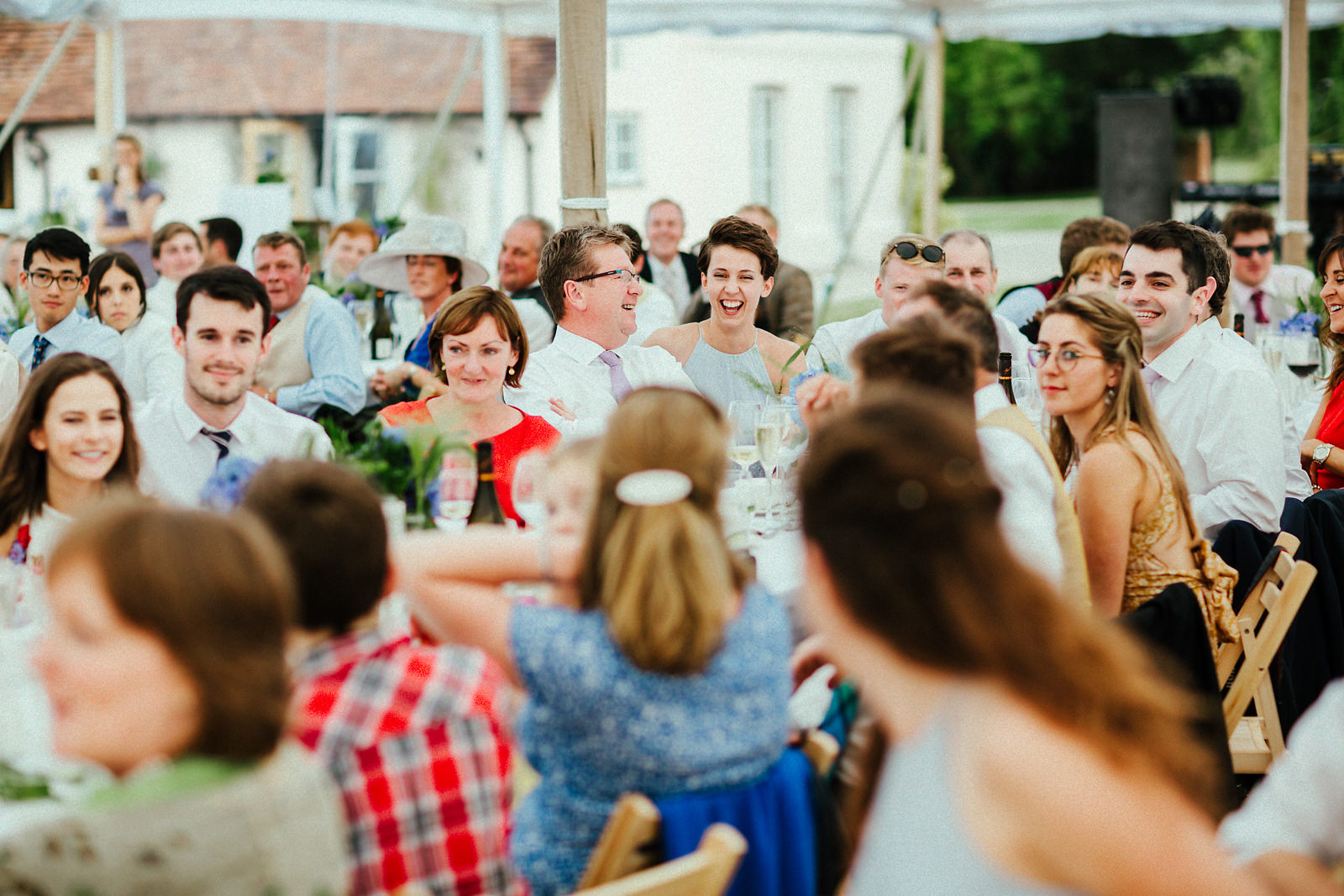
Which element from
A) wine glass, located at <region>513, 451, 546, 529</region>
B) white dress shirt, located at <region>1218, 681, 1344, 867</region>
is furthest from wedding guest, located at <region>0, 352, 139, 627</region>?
white dress shirt, located at <region>1218, 681, 1344, 867</region>

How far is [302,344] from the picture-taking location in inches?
222

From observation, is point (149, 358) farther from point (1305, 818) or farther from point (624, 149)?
point (624, 149)

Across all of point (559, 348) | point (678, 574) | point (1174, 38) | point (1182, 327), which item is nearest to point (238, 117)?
point (559, 348)

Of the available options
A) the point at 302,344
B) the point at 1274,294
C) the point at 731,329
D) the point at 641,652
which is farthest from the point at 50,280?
the point at 1274,294

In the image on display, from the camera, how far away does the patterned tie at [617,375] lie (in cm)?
475

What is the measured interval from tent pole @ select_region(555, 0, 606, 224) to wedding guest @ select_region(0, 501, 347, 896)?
3284 mm

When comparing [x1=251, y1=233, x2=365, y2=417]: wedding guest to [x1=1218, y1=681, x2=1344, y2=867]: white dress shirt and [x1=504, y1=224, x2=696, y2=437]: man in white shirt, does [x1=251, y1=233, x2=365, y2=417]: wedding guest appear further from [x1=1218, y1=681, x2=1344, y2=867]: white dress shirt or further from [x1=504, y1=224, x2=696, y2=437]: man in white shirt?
[x1=1218, y1=681, x2=1344, y2=867]: white dress shirt

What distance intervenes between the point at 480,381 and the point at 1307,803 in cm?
265

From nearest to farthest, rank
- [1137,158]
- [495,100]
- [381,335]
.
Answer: [381,335], [495,100], [1137,158]

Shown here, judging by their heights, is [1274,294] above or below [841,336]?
above

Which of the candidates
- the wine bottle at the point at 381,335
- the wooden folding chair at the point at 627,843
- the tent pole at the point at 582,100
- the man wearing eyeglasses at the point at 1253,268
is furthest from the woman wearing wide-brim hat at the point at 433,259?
the wooden folding chair at the point at 627,843

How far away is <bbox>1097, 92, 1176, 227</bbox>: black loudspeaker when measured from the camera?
14703 millimetres

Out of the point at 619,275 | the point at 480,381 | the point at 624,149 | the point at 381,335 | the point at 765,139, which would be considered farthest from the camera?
the point at 765,139

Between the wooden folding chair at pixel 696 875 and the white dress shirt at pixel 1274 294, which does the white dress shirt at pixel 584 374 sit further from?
the white dress shirt at pixel 1274 294
